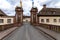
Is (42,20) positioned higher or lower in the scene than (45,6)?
lower

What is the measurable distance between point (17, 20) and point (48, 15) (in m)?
19.3

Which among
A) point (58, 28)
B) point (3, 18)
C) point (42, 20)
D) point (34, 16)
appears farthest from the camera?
point (42, 20)

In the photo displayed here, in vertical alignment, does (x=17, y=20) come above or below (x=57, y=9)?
below

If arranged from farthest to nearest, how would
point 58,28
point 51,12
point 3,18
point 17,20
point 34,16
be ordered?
1. point 51,12
2. point 3,18
3. point 34,16
4. point 17,20
5. point 58,28

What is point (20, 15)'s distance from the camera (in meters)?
50.6

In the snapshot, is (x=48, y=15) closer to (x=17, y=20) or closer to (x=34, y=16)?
(x=34, y=16)

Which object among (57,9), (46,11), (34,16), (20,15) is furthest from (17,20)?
(57,9)

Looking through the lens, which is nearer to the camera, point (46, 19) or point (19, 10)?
point (19, 10)

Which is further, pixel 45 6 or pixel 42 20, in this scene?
pixel 45 6


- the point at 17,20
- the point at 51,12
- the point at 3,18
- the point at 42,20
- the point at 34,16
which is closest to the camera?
the point at 17,20

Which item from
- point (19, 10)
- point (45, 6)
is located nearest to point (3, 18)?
point (19, 10)

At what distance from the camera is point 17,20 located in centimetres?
4922

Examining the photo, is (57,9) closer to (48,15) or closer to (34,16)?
(48,15)

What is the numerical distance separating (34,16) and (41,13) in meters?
10.8
